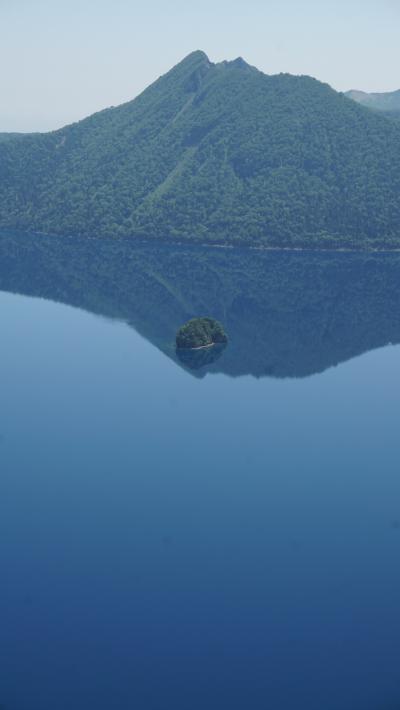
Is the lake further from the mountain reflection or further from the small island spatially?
the small island

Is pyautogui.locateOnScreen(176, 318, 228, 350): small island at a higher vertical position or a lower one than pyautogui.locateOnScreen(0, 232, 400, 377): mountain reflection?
lower

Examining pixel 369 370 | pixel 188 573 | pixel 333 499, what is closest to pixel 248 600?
pixel 188 573

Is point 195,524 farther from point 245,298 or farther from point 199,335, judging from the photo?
point 245,298

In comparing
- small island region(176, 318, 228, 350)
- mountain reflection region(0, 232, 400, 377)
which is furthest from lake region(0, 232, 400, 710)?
small island region(176, 318, 228, 350)

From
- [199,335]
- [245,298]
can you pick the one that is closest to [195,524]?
[199,335]

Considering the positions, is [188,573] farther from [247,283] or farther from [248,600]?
[247,283]

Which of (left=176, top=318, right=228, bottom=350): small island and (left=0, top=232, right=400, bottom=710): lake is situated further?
(left=176, top=318, right=228, bottom=350): small island
